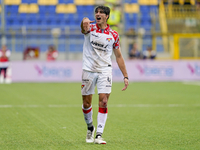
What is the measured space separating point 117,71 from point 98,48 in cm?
1644

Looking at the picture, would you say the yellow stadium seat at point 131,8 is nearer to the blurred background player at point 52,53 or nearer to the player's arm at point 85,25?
the blurred background player at point 52,53

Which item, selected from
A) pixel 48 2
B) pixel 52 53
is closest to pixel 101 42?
pixel 52 53

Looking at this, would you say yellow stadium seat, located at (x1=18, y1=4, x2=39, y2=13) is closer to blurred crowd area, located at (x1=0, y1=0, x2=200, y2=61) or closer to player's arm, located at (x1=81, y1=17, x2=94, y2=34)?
blurred crowd area, located at (x1=0, y1=0, x2=200, y2=61)

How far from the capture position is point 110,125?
7930mm

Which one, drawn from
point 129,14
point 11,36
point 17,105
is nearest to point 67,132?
point 17,105

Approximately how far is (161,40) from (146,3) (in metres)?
7.24

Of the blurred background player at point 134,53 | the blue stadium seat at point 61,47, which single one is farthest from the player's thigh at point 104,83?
the blue stadium seat at point 61,47

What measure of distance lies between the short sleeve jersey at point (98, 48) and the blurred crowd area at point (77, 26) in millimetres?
16956

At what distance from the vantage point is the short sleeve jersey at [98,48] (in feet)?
19.9

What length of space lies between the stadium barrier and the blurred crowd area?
123 centimetres

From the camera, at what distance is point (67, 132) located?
698 cm

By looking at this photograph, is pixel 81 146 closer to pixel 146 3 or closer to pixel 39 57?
pixel 39 57

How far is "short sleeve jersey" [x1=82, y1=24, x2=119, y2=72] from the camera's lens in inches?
239

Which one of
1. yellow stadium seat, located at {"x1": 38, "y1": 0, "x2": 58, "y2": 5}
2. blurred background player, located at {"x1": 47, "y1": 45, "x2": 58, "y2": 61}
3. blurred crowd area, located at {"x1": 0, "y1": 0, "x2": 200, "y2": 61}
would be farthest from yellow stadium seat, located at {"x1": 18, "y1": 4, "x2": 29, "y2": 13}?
blurred background player, located at {"x1": 47, "y1": 45, "x2": 58, "y2": 61}
